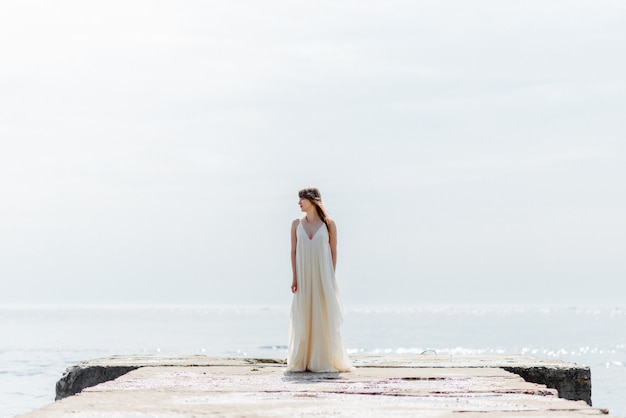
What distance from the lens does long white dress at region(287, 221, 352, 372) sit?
1308 centimetres

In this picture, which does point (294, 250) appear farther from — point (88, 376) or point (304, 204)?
point (88, 376)

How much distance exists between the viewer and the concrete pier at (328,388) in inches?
347

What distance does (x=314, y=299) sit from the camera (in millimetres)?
13156

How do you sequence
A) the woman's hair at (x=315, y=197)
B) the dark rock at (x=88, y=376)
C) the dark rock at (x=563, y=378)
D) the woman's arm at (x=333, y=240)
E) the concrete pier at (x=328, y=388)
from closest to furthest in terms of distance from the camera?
the concrete pier at (x=328, y=388)
the woman's hair at (x=315, y=197)
the woman's arm at (x=333, y=240)
the dark rock at (x=563, y=378)
the dark rock at (x=88, y=376)

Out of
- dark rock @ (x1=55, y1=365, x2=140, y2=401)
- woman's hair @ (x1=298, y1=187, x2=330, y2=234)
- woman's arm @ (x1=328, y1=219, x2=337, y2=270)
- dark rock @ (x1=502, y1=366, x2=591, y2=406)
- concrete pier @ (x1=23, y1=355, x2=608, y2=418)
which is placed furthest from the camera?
dark rock @ (x1=55, y1=365, x2=140, y2=401)

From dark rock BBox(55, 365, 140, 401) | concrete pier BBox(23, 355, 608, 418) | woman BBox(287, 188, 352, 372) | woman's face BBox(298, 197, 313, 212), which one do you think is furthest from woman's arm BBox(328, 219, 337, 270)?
dark rock BBox(55, 365, 140, 401)

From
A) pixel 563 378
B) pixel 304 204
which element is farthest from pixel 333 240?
pixel 563 378

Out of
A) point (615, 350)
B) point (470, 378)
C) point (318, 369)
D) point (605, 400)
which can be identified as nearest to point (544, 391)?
point (470, 378)

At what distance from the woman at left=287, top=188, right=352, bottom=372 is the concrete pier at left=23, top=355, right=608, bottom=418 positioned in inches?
12.1

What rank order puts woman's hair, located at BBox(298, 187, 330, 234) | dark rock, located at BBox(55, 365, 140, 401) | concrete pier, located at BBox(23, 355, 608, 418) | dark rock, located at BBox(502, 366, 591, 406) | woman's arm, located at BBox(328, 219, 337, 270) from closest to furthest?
concrete pier, located at BBox(23, 355, 608, 418) < woman's hair, located at BBox(298, 187, 330, 234) < woman's arm, located at BBox(328, 219, 337, 270) < dark rock, located at BBox(502, 366, 591, 406) < dark rock, located at BBox(55, 365, 140, 401)

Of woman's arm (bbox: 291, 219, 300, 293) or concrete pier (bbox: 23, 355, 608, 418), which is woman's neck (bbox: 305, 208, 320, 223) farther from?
concrete pier (bbox: 23, 355, 608, 418)

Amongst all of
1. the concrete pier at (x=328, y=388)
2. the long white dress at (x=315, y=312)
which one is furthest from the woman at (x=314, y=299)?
the concrete pier at (x=328, y=388)

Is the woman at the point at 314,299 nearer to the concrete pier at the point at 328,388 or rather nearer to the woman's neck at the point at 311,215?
the woman's neck at the point at 311,215

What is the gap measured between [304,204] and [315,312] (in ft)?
4.30
